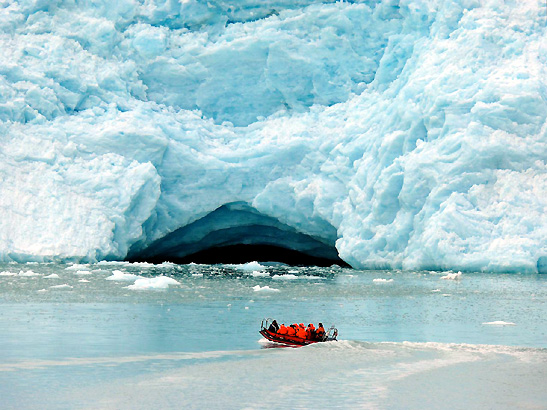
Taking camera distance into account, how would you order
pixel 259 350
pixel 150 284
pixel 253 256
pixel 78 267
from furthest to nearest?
1. pixel 253 256
2. pixel 78 267
3. pixel 150 284
4. pixel 259 350

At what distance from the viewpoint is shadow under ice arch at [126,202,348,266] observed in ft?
99.2

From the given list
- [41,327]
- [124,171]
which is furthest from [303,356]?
[124,171]

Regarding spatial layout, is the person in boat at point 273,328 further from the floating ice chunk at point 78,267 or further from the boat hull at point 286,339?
the floating ice chunk at point 78,267

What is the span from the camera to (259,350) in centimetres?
989

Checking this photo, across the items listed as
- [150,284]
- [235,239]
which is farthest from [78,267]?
[235,239]

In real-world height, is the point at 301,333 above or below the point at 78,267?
below

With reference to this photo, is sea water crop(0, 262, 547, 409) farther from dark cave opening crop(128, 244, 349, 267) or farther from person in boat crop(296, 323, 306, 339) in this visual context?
dark cave opening crop(128, 244, 349, 267)

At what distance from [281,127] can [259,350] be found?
19.3 meters

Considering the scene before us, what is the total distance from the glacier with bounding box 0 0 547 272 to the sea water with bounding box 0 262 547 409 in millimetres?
6158

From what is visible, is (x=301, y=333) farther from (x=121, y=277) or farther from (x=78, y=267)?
(x=78, y=267)

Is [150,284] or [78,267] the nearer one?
[150,284]

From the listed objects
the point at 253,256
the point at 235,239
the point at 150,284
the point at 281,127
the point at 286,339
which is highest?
the point at 281,127

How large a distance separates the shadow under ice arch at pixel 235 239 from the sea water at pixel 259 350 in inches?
470

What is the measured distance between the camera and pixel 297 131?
28203mm
